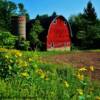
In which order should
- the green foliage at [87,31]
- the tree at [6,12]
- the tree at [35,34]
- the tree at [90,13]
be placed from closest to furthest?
1. the tree at [35,34]
2. the tree at [6,12]
3. the green foliage at [87,31]
4. the tree at [90,13]

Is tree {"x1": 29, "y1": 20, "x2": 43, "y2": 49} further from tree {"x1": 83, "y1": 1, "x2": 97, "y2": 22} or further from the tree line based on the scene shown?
tree {"x1": 83, "y1": 1, "x2": 97, "y2": 22}

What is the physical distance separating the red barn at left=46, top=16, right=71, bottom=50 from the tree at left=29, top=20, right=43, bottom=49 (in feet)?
7.96

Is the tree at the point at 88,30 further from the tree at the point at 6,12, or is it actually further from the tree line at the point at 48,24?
the tree at the point at 6,12

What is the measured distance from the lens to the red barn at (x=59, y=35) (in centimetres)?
6052

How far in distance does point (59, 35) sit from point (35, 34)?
843cm

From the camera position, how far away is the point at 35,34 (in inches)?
2231

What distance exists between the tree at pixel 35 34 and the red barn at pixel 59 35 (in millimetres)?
2426

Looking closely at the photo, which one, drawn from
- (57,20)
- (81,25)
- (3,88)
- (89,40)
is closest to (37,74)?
(3,88)

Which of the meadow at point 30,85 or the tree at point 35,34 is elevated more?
the tree at point 35,34

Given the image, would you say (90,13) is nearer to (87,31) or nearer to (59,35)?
(87,31)

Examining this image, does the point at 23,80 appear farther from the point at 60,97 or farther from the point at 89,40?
the point at 89,40

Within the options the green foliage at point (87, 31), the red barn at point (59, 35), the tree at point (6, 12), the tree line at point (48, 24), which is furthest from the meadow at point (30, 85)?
the green foliage at point (87, 31)

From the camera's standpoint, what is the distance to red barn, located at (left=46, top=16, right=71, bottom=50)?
60516 mm

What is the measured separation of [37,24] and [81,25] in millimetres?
21035
